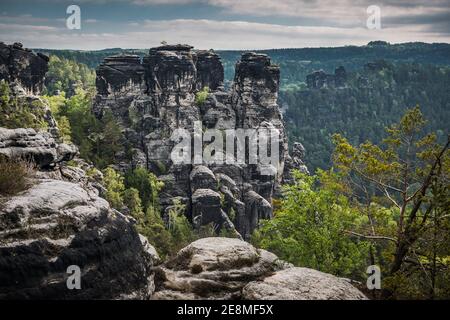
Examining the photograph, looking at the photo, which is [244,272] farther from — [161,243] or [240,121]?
[240,121]

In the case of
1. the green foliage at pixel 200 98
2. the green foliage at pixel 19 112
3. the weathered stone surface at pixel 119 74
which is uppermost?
the weathered stone surface at pixel 119 74

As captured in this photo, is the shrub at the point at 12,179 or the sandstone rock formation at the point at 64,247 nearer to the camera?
the sandstone rock formation at the point at 64,247

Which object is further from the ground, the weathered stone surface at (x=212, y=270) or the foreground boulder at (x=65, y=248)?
the foreground boulder at (x=65, y=248)

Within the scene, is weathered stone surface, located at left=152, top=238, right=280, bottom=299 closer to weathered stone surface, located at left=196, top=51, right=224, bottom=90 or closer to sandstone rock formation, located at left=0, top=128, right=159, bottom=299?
sandstone rock formation, located at left=0, top=128, right=159, bottom=299

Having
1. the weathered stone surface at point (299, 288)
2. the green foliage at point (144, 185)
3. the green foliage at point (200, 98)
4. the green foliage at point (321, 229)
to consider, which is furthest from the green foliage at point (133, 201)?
the weathered stone surface at point (299, 288)

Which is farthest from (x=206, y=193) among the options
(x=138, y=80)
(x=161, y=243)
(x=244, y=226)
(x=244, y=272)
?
(x=244, y=272)

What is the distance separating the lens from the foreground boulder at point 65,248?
38.8 feet

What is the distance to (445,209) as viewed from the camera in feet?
52.3

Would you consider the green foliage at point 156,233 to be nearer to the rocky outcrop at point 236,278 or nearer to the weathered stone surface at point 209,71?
the rocky outcrop at point 236,278

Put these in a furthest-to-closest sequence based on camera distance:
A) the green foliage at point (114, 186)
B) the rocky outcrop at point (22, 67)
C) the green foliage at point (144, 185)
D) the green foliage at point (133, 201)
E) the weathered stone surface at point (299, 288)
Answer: the rocky outcrop at point (22, 67) < the green foliage at point (144, 185) < the green foliage at point (133, 201) < the green foliage at point (114, 186) < the weathered stone surface at point (299, 288)

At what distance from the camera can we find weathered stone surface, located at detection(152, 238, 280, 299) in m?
14.8

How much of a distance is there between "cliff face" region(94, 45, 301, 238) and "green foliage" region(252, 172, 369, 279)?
42940 millimetres

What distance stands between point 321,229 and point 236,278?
899cm

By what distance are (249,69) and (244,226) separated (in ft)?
95.5
